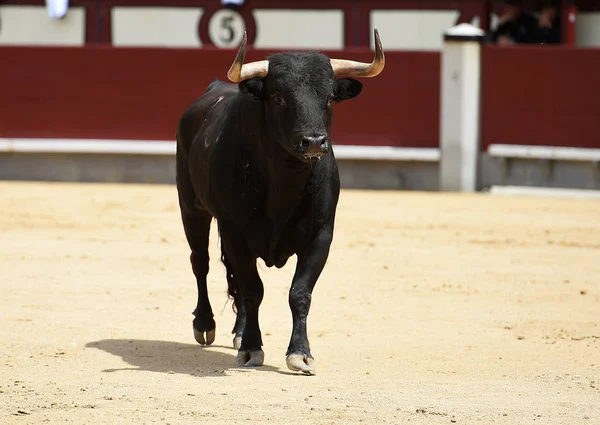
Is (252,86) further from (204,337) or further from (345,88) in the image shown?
(204,337)

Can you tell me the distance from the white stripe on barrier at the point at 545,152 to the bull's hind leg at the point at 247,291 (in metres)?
8.13

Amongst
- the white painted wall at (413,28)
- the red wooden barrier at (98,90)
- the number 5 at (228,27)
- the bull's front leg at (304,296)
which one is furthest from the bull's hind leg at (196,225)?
the number 5 at (228,27)

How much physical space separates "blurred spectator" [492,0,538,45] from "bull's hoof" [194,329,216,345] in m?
9.87

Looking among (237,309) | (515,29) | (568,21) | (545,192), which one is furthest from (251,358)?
(568,21)

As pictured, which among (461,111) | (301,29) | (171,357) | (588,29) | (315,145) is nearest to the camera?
(315,145)

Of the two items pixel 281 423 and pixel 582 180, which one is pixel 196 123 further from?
pixel 582 180

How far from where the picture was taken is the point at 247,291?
5.80 meters

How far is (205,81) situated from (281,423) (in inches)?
408

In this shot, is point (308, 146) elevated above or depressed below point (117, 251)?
above

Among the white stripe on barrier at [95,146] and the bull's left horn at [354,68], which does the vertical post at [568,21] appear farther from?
the bull's left horn at [354,68]

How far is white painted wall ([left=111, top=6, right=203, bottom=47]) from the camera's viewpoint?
689 inches

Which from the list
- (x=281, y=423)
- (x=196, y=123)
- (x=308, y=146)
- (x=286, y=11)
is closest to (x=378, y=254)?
(x=196, y=123)

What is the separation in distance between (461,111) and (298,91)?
876 cm

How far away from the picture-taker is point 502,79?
14023 mm
